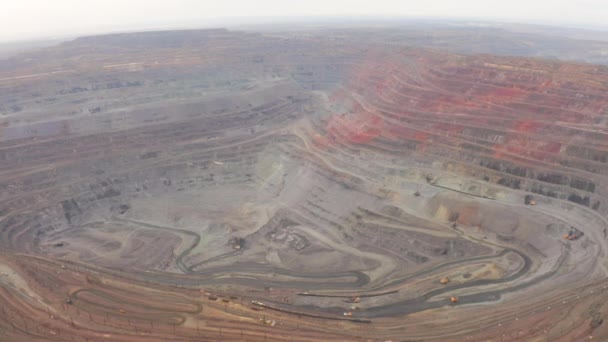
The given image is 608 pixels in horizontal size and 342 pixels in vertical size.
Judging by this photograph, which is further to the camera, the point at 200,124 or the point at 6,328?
the point at 200,124

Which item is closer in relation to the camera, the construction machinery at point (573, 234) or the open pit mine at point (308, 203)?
the open pit mine at point (308, 203)

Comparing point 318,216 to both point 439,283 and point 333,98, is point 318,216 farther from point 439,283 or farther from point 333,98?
point 333,98

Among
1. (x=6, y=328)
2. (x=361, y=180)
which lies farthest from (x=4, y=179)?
(x=361, y=180)

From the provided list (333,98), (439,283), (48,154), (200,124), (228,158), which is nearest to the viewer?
(439,283)

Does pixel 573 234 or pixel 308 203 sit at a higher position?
pixel 573 234

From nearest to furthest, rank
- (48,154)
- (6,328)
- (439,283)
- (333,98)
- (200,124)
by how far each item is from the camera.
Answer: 1. (6,328)
2. (439,283)
3. (48,154)
4. (200,124)
5. (333,98)

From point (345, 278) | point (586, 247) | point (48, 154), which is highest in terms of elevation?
point (48, 154)

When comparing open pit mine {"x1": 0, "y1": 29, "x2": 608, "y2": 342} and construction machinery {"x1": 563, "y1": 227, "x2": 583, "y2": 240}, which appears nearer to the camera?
open pit mine {"x1": 0, "y1": 29, "x2": 608, "y2": 342}

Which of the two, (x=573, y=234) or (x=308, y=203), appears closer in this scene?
(x=573, y=234)
